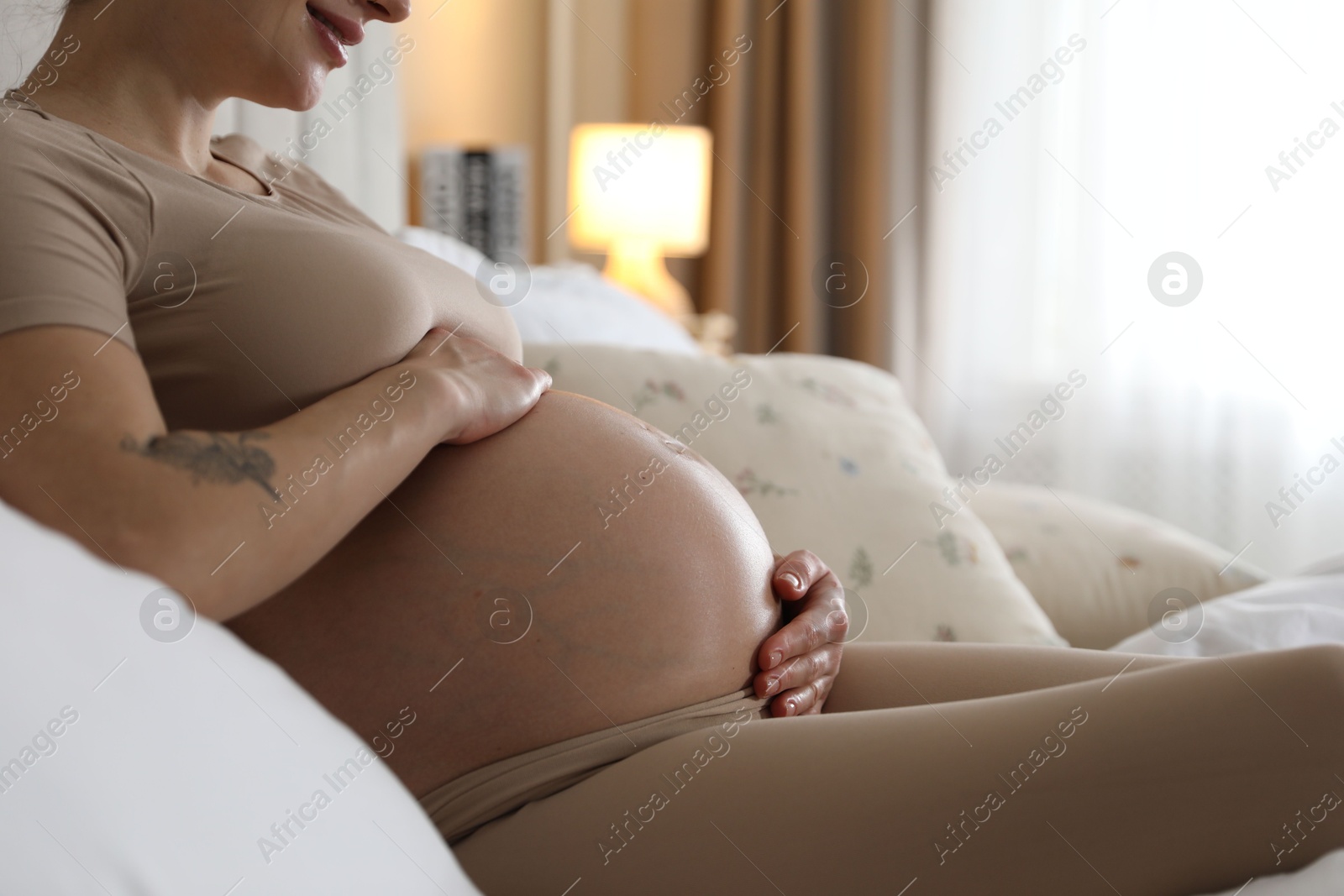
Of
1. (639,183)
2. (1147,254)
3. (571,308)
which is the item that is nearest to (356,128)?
(571,308)

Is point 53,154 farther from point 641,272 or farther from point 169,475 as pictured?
point 641,272

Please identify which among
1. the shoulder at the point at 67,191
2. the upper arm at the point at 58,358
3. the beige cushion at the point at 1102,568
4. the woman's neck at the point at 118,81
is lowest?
the beige cushion at the point at 1102,568

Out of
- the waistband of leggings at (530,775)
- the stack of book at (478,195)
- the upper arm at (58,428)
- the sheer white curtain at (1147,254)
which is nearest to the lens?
the upper arm at (58,428)

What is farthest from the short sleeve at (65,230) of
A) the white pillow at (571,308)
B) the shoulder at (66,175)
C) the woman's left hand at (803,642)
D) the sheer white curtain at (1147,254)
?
the sheer white curtain at (1147,254)

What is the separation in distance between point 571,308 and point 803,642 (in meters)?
0.87

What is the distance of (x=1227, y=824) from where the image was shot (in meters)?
0.52

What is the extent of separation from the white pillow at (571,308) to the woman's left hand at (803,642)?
539 mm

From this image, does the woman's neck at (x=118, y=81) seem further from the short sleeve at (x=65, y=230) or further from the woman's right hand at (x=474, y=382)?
the woman's right hand at (x=474, y=382)

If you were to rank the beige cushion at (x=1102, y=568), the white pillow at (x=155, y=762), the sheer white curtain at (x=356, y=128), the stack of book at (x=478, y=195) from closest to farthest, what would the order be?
1. the white pillow at (x=155, y=762)
2. the beige cushion at (x=1102, y=568)
3. the sheer white curtain at (x=356, y=128)
4. the stack of book at (x=478, y=195)

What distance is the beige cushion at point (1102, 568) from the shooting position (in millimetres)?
1213

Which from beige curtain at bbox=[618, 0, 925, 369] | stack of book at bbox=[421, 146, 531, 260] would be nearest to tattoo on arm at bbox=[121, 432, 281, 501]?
stack of book at bbox=[421, 146, 531, 260]

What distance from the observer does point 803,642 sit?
0.72 m

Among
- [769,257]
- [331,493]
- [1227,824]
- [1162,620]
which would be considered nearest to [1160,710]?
[1227,824]

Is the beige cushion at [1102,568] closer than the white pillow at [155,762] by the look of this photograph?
No
